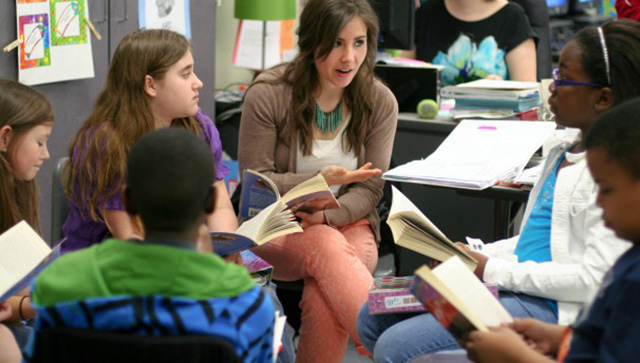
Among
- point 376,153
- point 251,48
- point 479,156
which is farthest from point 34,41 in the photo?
point 251,48

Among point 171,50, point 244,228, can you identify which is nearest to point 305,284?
point 244,228

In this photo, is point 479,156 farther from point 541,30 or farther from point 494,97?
point 541,30

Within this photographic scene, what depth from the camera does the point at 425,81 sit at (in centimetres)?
304

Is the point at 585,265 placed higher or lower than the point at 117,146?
lower

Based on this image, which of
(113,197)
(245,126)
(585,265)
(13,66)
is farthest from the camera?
(13,66)

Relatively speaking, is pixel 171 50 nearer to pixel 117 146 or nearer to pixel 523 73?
pixel 117 146

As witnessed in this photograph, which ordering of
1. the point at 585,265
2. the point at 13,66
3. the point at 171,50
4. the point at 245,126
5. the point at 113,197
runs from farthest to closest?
the point at 13,66 → the point at 245,126 → the point at 171,50 → the point at 113,197 → the point at 585,265

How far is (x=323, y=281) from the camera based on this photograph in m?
2.16

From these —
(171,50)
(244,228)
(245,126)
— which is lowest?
(244,228)

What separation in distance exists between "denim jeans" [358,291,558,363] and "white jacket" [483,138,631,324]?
3cm

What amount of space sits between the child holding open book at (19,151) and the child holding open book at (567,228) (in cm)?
85

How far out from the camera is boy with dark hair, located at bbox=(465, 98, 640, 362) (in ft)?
3.64

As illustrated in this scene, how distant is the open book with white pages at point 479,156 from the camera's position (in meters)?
2.28

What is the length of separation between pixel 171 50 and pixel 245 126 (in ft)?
1.23
